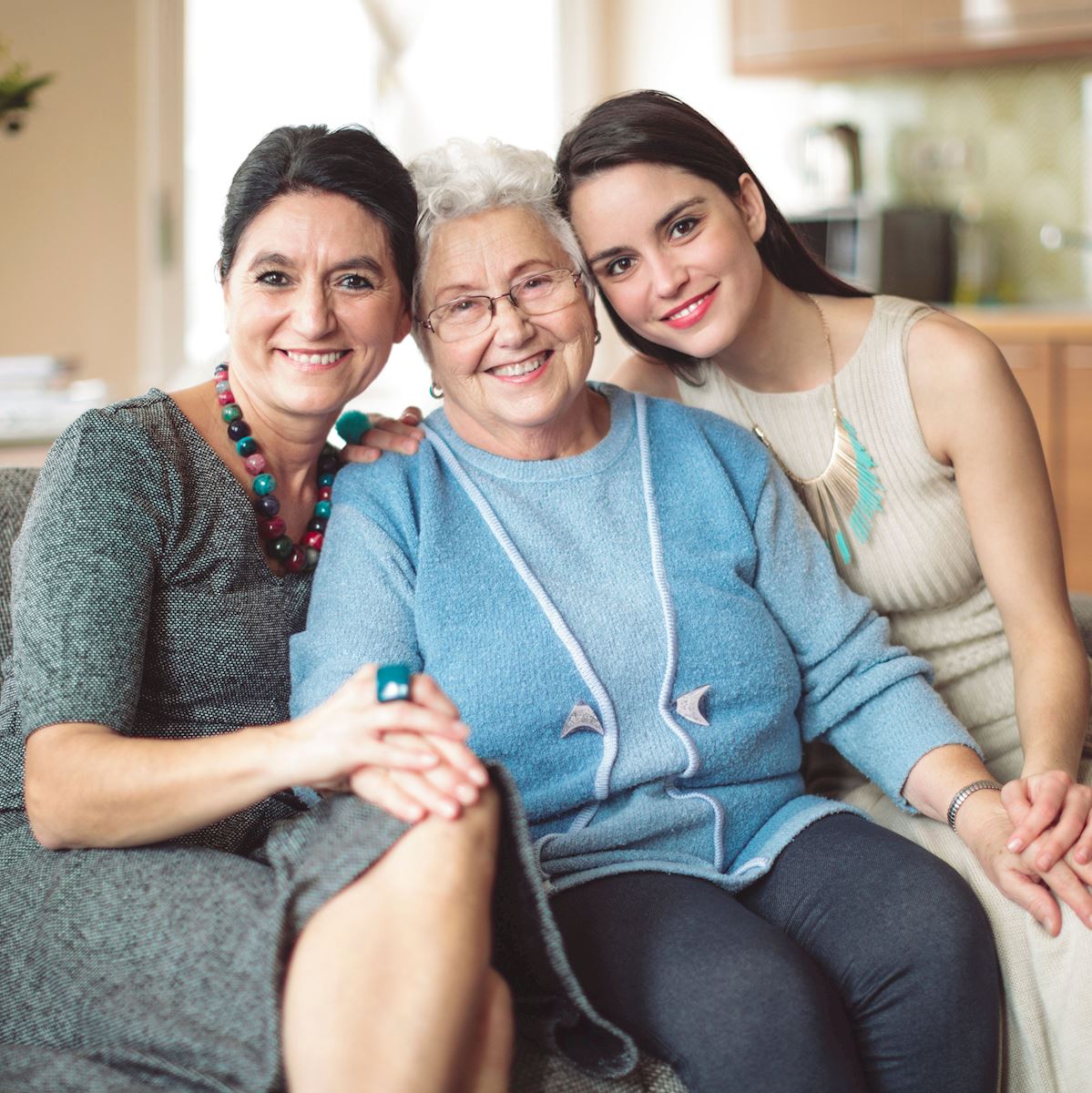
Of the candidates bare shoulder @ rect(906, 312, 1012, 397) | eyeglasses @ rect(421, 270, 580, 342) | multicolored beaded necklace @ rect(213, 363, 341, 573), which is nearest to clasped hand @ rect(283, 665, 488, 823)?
multicolored beaded necklace @ rect(213, 363, 341, 573)

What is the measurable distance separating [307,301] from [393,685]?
1.90 feet

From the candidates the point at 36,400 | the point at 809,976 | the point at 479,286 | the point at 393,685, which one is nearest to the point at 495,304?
the point at 479,286

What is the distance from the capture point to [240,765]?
114 centimetres

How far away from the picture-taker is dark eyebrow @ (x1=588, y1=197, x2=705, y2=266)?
166 cm

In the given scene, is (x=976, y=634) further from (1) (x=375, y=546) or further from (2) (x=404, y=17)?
(2) (x=404, y=17)

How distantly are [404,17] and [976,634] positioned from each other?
3219 millimetres

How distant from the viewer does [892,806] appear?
162 centimetres

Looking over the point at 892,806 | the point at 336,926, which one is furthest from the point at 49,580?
the point at 892,806

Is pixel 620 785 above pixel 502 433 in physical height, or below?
below

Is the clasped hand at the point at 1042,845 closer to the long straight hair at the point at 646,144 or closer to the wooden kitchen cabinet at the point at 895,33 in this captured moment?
the long straight hair at the point at 646,144

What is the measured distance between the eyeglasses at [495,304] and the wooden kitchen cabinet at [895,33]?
323cm

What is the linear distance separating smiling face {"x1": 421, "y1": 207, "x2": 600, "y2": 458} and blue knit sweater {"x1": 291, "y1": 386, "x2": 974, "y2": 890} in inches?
1.8

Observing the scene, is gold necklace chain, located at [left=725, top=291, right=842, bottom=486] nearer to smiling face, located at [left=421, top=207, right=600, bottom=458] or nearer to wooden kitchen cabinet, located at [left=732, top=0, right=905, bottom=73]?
smiling face, located at [left=421, top=207, right=600, bottom=458]

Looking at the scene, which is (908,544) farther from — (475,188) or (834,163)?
(834,163)
